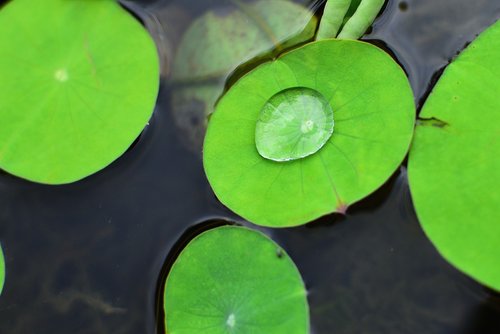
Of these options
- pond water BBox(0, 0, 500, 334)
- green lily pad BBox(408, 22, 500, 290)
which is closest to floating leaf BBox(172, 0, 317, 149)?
pond water BBox(0, 0, 500, 334)

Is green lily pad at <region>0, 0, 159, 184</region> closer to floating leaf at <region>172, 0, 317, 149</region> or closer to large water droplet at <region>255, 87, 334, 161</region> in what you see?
floating leaf at <region>172, 0, 317, 149</region>

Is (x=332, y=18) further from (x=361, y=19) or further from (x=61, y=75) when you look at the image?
(x=61, y=75)

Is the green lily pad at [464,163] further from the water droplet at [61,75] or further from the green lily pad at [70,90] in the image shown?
the water droplet at [61,75]

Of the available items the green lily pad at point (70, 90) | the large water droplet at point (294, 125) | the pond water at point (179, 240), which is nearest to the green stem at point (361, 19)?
the pond water at point (179, 240)

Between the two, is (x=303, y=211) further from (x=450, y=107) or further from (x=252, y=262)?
(x=450, y=107)

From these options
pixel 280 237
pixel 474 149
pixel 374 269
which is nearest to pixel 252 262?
pixel 280 237

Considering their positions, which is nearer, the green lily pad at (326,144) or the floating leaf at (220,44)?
the green lily pad at (326,144)

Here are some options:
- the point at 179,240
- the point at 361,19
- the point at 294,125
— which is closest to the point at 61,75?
the point at 179,240

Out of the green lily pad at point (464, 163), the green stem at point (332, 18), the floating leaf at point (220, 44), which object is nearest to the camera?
the green lily pad at point (464, 163)
